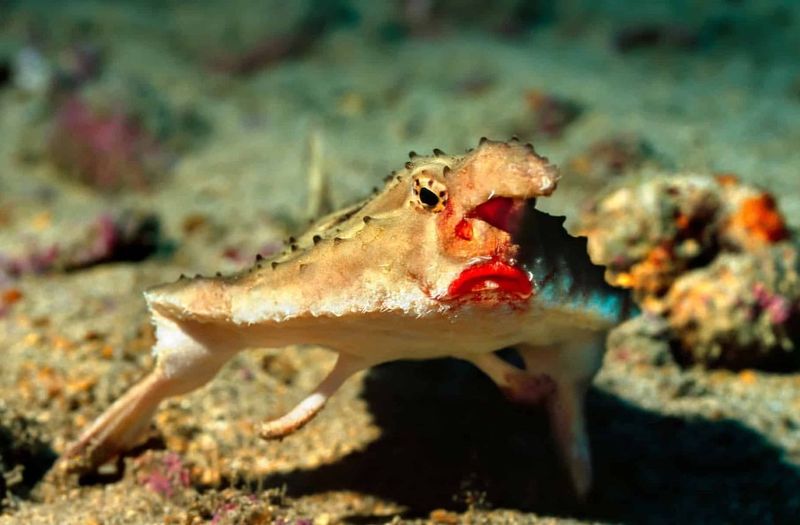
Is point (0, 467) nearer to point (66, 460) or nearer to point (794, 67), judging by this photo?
point (66, 460)

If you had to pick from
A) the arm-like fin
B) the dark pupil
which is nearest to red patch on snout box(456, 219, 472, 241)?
the dark pupil

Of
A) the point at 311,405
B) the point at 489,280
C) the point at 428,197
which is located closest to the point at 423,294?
the point at 489,280

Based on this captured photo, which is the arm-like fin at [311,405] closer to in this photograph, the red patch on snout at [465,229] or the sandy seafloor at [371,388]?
the sandy seafloor at [371,388]

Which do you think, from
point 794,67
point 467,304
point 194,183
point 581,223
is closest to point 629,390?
point 581,223

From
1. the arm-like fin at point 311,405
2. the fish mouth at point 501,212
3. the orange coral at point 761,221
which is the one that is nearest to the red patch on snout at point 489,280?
the fish mouth at point 501,212

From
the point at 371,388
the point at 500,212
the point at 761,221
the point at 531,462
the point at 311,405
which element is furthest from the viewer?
the point at 761,221

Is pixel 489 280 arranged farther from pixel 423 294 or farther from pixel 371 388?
pixel 371 388

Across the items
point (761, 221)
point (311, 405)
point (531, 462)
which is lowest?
point (531, 462)
